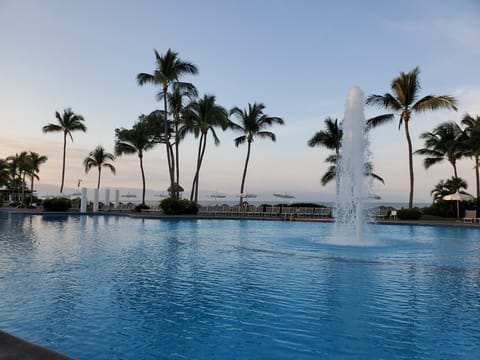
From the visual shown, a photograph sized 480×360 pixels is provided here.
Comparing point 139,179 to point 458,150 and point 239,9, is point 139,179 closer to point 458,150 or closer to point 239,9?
point 239,9

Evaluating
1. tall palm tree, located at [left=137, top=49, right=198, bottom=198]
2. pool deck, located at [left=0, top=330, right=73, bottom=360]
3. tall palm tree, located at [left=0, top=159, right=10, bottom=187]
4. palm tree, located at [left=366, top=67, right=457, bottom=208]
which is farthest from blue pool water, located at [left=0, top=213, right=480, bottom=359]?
tall palm tree, located at [left=0, top=159, right=10, bottom=187]

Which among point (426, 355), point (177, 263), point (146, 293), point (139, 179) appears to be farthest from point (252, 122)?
point (426, 355)

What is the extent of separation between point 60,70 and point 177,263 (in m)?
18.2

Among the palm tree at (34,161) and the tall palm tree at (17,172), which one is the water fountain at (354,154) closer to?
the palm tree at (34,161)

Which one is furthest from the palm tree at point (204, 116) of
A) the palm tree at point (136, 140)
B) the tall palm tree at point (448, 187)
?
the tall palm tree at point (448, 187)

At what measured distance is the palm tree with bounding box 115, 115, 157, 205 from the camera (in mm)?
40031

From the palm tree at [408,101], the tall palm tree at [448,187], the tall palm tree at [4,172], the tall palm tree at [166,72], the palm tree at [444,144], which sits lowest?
the tall palm tree at [448,187]

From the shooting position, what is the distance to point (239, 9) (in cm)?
1944

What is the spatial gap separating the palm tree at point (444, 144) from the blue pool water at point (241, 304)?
25.9 m

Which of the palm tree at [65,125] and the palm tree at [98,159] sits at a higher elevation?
the palm tree at [65,125]

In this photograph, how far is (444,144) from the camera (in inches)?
1348

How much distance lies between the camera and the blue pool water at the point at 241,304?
4262 mm

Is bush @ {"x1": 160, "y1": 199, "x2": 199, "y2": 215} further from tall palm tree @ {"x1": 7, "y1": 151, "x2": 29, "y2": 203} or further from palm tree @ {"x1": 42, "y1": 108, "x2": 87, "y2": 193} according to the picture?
tall palm tree @ {"x1": 7, "y1": 151, "x2": 29, "y2": 203}

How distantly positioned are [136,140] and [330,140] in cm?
2120
